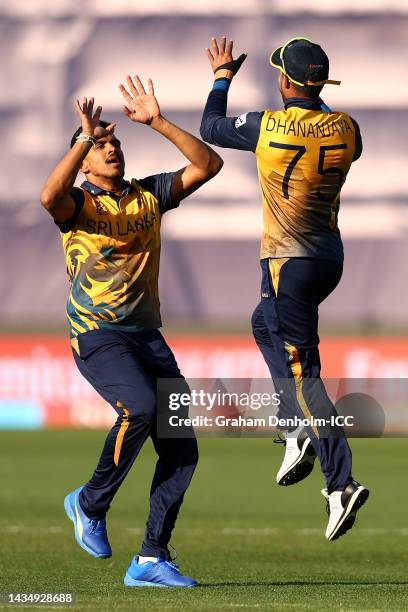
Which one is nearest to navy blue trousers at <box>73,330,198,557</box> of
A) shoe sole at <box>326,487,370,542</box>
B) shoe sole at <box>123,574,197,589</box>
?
shoe sole at <box>123,574,197,589</box>

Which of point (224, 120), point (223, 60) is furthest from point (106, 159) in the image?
point (223, 60)

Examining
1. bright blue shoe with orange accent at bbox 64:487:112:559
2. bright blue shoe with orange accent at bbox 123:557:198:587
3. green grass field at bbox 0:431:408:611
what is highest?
bright blue shoe with orange accent at bbox 64:487:112:559

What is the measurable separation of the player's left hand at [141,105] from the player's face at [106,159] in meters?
0.16

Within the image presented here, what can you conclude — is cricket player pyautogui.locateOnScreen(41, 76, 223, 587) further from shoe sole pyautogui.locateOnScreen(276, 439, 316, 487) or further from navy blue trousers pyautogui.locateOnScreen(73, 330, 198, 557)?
shoe sole pyautogui.locateOnScreen(276, 439, 316, 487)

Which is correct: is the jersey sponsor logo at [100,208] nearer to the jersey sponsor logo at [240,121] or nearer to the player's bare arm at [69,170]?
the player's bare arm at [69,170]

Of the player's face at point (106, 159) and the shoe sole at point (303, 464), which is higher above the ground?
the player's face at point (106, 159)

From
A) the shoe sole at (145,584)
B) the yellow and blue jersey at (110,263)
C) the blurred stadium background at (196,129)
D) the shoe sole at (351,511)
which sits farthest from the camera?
the blurred stadium background at (196,129)

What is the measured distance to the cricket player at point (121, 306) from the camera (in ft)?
24.2

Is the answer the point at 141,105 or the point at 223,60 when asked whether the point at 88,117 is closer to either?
the point at 141,105

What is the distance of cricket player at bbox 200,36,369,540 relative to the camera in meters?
7.12

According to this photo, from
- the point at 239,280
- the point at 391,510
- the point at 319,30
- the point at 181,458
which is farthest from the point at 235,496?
the point at 319,30

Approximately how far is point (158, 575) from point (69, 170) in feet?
7.29

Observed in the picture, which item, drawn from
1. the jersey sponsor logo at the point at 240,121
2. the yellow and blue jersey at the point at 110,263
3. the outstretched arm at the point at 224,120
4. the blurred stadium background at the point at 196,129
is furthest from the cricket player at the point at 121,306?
the blurred stadium background at the point at 196,129

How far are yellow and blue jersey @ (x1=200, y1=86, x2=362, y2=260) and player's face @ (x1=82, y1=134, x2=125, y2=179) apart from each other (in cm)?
54
